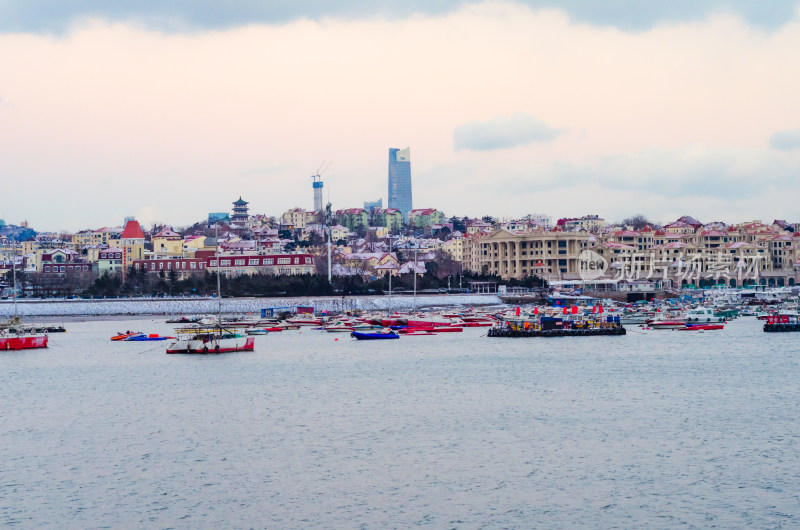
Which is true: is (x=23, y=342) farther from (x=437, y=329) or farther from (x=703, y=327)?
(x=703, y=327)

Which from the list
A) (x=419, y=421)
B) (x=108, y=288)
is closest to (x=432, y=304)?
(x=108, y=288)

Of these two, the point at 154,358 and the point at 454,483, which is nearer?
the point at 454,483

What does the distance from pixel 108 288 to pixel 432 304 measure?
26810 millimetres

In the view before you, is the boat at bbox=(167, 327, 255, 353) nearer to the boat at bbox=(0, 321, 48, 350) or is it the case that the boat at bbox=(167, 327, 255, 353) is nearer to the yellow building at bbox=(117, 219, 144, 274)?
the boat at bbox=(0, 321, 48, 350)

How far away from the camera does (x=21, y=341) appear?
4978 cm

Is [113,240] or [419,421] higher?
[113,240]

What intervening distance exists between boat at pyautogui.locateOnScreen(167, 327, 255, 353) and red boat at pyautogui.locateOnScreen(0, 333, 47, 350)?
7.40 meters

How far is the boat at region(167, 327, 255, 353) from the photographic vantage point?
147ft

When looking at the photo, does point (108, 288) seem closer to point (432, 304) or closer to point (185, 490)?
point (432, 304)

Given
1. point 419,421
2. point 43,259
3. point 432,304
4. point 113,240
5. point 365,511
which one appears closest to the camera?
point 365,511

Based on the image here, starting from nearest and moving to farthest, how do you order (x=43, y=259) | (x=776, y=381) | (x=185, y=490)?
1. (x=185, y=490)
2. (x=776, y=381)
3. (x=43, y=259)

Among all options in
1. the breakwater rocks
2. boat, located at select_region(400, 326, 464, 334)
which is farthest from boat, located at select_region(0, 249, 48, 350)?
the breakwater rocks

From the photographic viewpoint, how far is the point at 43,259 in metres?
114

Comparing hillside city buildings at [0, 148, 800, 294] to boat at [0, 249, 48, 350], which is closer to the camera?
boat at [0, 249, 48, 350]
